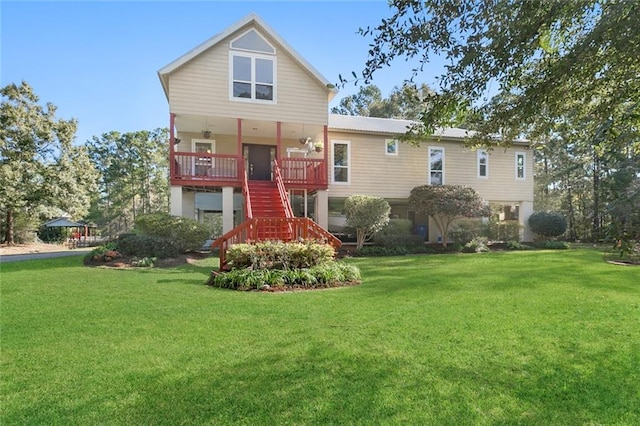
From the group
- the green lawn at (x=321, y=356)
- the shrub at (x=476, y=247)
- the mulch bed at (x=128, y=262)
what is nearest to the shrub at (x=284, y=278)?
the green lawn at (x=321, y=356)

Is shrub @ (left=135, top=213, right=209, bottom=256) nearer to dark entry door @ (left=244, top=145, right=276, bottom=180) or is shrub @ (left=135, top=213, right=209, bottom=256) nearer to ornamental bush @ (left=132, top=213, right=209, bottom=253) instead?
ornamental bush @ (left=132, top=213, right=209, bottom=253)

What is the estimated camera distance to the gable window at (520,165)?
19.7 m

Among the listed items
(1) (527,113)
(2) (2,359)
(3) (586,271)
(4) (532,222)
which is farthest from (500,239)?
(2) (2,359)

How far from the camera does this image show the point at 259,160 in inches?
660

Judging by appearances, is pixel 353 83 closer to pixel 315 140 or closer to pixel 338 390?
pixel 338 390

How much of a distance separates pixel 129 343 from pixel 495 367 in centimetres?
397

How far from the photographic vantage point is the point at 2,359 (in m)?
3.74

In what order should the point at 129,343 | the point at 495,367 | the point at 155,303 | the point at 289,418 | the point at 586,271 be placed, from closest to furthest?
the point at 289,418, the point at 495,367, the point at 129,343, the point at 155,303, the point at 586,271

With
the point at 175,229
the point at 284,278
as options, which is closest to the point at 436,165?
the point at 175,229

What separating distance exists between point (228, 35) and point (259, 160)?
527cm

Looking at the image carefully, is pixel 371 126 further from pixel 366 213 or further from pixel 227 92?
pixel 227 92

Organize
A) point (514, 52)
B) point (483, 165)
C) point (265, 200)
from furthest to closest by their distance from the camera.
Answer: point (483, 165) → point (265, 200) → point (514, 52)

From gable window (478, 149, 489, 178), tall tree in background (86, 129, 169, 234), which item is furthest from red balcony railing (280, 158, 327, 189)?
tall tree in background (86, 129, 169, 234)

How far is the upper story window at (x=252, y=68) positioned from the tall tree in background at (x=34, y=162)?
16.2 metres
